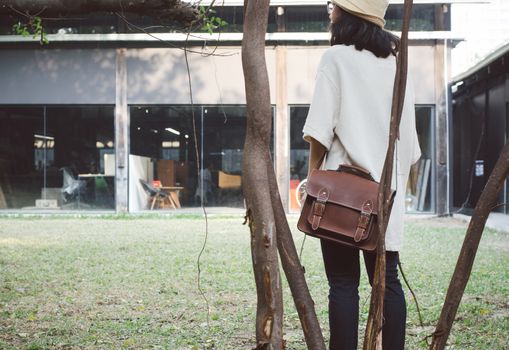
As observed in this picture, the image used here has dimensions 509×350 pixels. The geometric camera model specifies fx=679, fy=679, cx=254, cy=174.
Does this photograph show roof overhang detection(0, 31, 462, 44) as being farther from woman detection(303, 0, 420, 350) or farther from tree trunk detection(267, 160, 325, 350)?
tree trunk detection(267, 160, 325, 350)

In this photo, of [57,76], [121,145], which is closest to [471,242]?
[121,145]

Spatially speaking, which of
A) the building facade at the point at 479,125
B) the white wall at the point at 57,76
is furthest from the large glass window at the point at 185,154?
the building facade at the point at 479,125

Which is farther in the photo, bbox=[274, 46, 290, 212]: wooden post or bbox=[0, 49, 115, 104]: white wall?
bbox=[0, 49, 115, 104]: white wall

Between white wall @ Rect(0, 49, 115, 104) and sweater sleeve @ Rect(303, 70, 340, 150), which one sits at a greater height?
white wall @ Rect(0, 49, 115, 104)

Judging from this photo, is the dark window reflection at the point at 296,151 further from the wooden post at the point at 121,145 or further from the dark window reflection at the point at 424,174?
the wooden post at the point at 121,145

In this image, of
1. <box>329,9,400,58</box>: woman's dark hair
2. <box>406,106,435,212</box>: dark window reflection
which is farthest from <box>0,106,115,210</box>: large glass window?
<box>329,9,400,58</box>: woman's dark hair

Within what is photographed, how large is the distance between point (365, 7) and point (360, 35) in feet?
0.32

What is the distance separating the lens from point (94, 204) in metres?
16.0

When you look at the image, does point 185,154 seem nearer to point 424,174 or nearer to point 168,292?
point 424,174

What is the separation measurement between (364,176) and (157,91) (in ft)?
45.8

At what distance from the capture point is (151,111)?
1596cm

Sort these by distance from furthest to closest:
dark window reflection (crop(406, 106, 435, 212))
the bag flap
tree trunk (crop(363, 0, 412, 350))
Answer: dark window reflection (crop(406, 106, 435, 212)) < the bag flap < tree trunk (crop(363, 0, 412, 350))

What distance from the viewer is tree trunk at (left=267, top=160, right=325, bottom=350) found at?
2.15 metres

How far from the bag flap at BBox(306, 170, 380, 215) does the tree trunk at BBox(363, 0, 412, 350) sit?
23 cm
